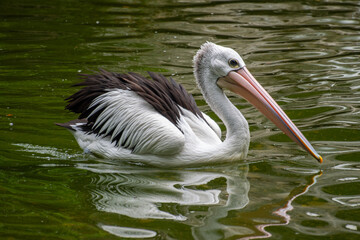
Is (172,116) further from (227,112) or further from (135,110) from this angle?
(227,112)

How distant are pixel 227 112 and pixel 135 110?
0.84 metres

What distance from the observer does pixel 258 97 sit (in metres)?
5.33

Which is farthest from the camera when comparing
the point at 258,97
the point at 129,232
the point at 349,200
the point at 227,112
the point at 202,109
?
the point at 202,109

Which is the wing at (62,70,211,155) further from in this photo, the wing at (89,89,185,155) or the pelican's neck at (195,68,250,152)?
the pelican's neck at (195,68,250,152)

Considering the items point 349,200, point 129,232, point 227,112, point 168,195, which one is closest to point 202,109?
point 227,112

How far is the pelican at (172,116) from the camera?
526 centimetres

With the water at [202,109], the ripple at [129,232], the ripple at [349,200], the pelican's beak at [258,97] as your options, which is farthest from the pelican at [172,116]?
the ripple at [129,232]

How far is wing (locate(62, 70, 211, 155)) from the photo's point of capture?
5.28m

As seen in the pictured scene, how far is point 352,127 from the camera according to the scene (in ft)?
20.0

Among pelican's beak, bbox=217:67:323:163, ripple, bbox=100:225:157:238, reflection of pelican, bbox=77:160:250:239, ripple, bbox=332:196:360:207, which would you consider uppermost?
pelican's beak, bbox=217:67:323:163

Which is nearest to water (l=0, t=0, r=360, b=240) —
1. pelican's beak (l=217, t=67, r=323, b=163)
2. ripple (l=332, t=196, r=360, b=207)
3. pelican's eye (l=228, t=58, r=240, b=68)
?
ripple (l=332, t=196, r=360, b=207)

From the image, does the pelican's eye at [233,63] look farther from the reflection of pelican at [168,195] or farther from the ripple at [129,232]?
the ripple at [129,232]

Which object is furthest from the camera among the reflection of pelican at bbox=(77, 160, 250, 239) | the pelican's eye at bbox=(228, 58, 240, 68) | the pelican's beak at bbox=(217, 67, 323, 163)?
the pelican's eye at bbox=(228, 58, 240, 68)

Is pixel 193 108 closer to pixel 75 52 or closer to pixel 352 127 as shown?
pixel 352 127
